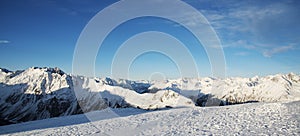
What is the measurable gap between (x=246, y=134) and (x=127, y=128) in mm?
8052

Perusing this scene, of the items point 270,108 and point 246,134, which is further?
point 270,108

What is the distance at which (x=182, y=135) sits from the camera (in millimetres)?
13523

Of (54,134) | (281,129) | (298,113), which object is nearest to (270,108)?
(298,113)

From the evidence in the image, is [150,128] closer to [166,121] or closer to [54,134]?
[166,121]

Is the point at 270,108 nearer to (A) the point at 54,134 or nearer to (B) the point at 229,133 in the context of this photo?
(B) the point at 229,133

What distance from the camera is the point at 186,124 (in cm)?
1659

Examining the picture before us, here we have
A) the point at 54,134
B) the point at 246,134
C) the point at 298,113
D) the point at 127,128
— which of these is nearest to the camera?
the point at 246,134

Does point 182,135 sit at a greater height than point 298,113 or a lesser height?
lesser

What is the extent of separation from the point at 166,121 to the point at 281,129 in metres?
8.11

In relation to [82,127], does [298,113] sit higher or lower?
higher

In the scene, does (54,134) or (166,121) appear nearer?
(54,134)

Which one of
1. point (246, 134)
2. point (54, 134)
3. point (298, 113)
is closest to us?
point (246, 134)

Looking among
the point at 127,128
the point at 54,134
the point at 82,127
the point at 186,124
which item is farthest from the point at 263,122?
the point at 54,134

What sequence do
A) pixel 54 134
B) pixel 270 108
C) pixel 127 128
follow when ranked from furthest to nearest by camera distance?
pixel 270 108, pixel 127 128, pixel 54 134
